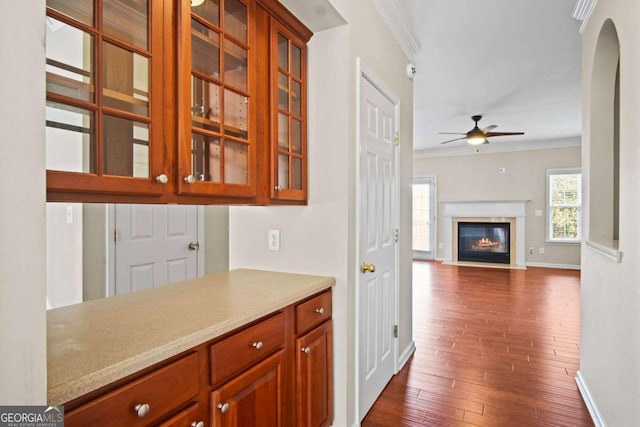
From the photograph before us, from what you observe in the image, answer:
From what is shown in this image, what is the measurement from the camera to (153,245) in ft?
10.4

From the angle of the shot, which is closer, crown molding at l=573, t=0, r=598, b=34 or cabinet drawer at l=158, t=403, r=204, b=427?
cabinet drawer at l=158, t=403, r=204, b=427

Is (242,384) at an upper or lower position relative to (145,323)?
lower

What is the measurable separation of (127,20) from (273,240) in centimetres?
125

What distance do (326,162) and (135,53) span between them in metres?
1.04

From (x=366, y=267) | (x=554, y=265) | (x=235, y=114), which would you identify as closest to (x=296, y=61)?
(x=235, y=114)

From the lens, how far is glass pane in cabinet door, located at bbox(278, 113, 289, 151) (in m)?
1.75

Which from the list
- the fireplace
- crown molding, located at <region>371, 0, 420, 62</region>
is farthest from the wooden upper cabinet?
the fireplace

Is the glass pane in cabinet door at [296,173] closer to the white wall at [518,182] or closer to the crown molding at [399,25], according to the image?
the crown molding at [399,25]

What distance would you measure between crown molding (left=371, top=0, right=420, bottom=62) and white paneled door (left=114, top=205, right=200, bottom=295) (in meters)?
2.41

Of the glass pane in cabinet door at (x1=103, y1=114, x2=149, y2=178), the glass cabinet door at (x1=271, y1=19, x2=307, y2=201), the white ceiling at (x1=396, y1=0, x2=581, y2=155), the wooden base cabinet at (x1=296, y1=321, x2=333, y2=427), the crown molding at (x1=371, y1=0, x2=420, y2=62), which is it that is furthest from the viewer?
the white ceiling at (x1=396, y1=0, x2=581, y2=155)

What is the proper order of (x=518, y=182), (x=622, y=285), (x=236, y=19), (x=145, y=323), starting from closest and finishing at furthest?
(x=145, y=323), (x=236, y=19), (x=622, y=285), (x=518, y=182)

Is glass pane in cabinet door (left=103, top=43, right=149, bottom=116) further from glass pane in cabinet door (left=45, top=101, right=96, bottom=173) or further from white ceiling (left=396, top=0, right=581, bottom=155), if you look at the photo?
white ceiling (left=396, top=0, right=581, bottom=155)

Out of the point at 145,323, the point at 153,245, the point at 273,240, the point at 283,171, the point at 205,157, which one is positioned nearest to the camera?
the point at 145,323

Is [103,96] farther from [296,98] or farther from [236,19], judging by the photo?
[296,98]
